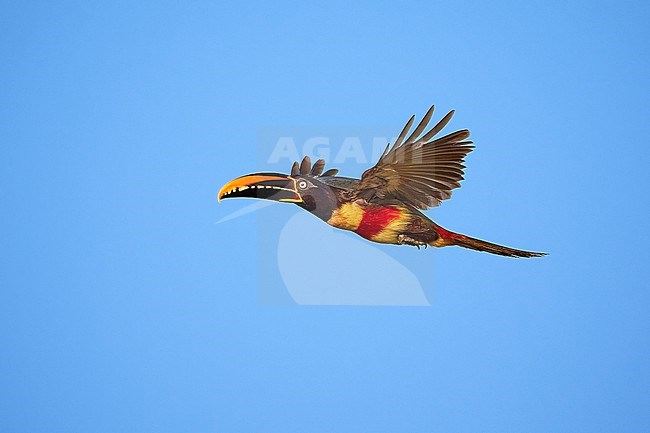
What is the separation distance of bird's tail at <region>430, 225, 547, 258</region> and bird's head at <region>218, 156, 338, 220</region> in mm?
453

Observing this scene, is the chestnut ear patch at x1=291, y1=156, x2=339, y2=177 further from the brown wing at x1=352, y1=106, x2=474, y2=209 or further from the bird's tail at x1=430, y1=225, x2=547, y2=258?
the bird's tail at x1=430, y1=225, x2=547, y2=258

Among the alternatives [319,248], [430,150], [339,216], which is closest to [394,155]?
[430,150]

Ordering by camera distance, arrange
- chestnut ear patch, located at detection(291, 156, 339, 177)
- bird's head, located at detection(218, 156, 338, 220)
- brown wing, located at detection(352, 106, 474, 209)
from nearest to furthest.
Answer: brown wing, located at detection(352, 106, 474, 209), bird's head, located at detection(218, 156, 338, 220), chestnut ear patch, located at detection(291, 156, 339, 177)

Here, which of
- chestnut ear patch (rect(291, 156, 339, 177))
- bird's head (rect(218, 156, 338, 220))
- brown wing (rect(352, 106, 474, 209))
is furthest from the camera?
chestnut ear patch (rect(291, 156, 339, 177))

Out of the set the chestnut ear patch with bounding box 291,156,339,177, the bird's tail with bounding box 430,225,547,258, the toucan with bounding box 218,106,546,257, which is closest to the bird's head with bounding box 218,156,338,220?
the toucan with bounding box 218,106,546,257

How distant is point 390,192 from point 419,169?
15cm

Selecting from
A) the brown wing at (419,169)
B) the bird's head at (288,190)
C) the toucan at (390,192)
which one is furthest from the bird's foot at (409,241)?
the bird's head at (288,190)

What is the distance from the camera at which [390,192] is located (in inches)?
126

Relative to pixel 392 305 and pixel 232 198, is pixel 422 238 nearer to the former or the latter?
pixel 392 305

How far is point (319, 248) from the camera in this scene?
3463mm

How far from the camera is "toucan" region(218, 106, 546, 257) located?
3.10 m

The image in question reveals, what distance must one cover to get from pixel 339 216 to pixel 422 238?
0.35 meters

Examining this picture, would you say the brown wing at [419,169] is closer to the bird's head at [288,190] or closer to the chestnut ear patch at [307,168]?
the bird's head at [288,190]

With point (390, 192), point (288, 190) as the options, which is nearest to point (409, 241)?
point (390, 192)
